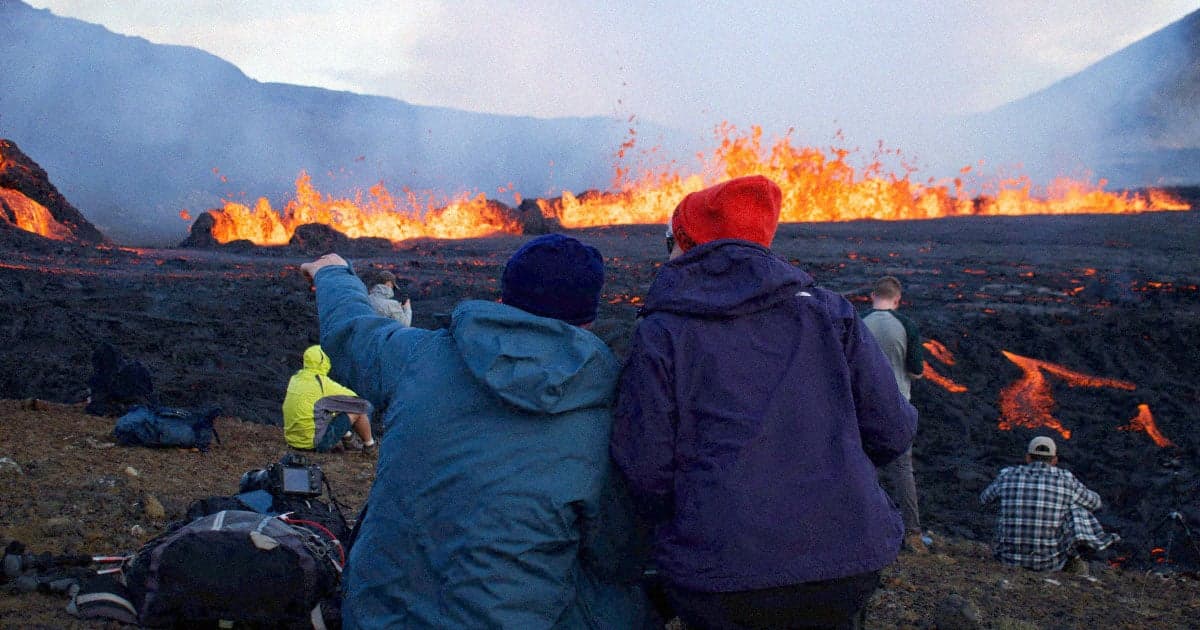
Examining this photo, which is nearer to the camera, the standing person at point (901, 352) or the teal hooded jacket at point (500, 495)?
the teal hooded jacket at point (500, 495)

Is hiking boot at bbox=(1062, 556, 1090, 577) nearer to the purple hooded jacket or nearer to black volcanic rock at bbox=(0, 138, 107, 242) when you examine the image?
the purple hooded jacket

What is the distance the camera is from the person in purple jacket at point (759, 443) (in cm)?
198

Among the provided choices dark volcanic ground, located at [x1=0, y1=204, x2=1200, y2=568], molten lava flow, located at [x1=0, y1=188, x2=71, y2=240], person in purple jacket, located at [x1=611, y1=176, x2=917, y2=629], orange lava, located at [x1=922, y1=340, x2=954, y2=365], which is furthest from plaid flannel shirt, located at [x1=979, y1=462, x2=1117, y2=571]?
molten lava flow, located at [x1=0, y1=188, x2=71, y2=240]

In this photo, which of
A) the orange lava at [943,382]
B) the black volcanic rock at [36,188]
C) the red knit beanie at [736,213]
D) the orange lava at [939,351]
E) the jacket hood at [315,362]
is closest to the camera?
the red knit beanie at [736,213]

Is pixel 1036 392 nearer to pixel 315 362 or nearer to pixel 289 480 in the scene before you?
pixel 315 362

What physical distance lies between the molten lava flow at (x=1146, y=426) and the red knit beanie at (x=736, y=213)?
9.70 meters

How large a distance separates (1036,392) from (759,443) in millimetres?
11179

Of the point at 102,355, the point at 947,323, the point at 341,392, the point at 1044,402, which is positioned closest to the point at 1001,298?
the point at 947,323

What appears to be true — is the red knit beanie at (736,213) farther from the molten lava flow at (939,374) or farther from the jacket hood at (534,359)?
the molten lava flow at (939,374)

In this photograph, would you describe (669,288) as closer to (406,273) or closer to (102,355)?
(102,355)

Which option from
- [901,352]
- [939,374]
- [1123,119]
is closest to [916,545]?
[901,352]

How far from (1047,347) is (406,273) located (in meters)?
13.4

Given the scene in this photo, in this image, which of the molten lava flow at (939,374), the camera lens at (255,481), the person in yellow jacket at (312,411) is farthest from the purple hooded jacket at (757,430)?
the molten lava flow at (939,374)

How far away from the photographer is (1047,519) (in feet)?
19.1
